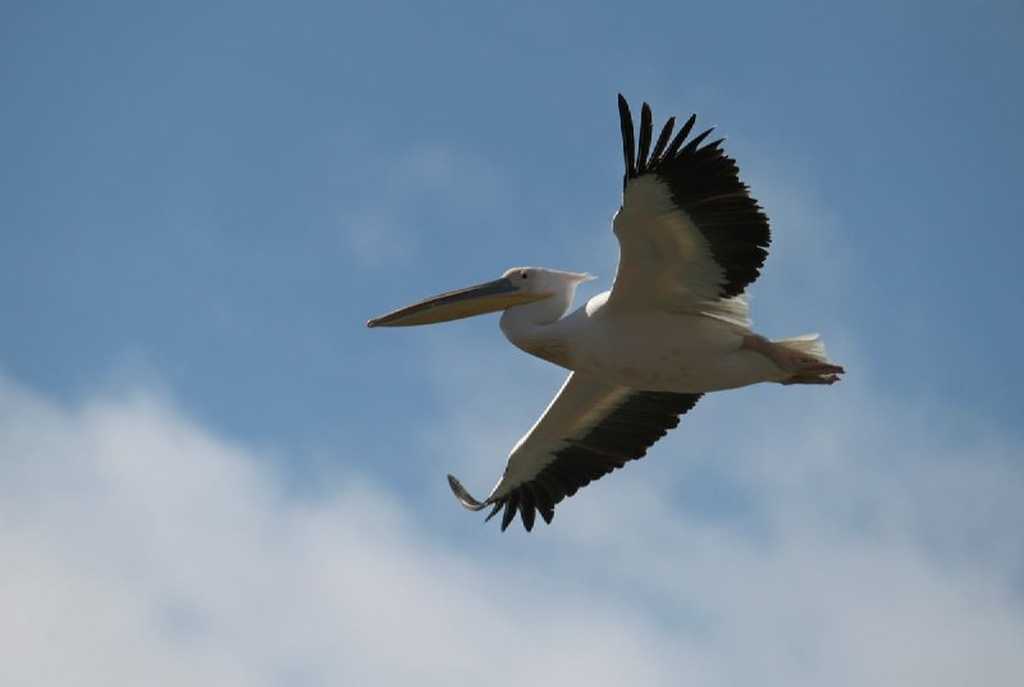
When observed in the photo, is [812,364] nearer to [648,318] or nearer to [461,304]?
[648,318]

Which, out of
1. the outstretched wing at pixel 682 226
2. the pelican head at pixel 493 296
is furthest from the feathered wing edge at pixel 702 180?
the pelican head at pixel 493 296

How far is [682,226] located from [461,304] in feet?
8.02

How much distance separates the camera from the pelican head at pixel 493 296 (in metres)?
14.2

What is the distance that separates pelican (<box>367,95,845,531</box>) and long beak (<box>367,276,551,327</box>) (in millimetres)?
11

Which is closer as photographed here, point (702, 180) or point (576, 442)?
point (702, 180)

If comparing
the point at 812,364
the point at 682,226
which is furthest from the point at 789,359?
the point at 682,226

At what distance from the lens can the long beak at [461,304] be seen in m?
14.4

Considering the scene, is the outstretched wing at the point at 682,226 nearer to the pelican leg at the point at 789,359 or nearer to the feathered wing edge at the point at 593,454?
the pelican leg at the point at 789,359

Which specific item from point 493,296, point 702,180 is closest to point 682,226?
point 702,180

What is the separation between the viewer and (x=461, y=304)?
48.0ft

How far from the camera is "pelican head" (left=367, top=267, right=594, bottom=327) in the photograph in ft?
46.8

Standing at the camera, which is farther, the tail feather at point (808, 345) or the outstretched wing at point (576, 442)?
the outstretched wing at point (576, 442)

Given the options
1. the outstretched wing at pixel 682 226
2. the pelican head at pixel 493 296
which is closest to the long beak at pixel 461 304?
the pelican head at pixel 493 296

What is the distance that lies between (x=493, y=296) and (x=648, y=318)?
1.48m
